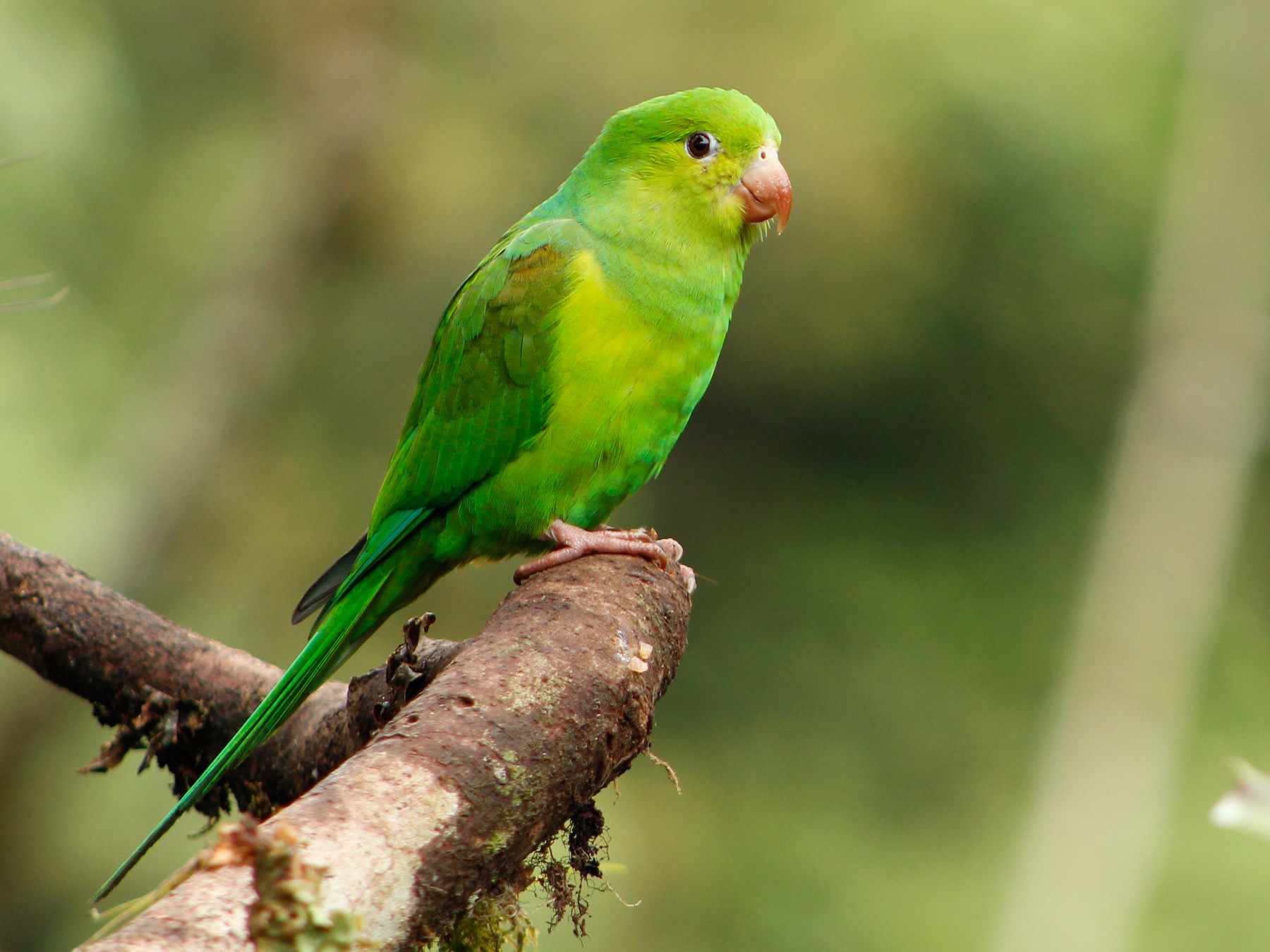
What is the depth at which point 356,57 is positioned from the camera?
22.5 ft

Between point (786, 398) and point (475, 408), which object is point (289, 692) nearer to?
point (475, 408)

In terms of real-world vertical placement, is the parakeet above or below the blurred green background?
below

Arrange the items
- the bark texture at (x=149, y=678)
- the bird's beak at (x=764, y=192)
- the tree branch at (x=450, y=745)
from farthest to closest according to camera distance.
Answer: the bird's beak at (x=764, y=192) < the bark texture at (x=149, y=678) < the tree branch at (x=450, y=745)

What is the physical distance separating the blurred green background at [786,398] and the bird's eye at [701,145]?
14.4 ft

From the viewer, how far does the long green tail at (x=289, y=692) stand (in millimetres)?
2266

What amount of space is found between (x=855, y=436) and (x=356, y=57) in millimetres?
6043

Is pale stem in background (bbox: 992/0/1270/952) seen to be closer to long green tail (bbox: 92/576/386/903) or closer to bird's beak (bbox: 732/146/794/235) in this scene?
bird's beak (bbox: 732/146/794/235)

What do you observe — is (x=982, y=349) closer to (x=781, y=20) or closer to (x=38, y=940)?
(x=781, y=20)

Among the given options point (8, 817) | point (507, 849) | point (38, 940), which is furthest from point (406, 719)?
point (38, 940)

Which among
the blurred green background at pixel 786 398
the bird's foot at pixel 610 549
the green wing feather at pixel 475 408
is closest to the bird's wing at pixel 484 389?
the green wing feather at pixel 475 408

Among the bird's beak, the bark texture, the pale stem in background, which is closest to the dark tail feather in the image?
the bark texture

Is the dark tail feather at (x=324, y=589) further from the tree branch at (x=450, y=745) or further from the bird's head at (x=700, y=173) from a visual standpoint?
the bird's head at (x=700, y=173)

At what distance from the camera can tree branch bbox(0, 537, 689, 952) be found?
51.5 inches

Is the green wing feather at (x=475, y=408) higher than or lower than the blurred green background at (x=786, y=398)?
lower
